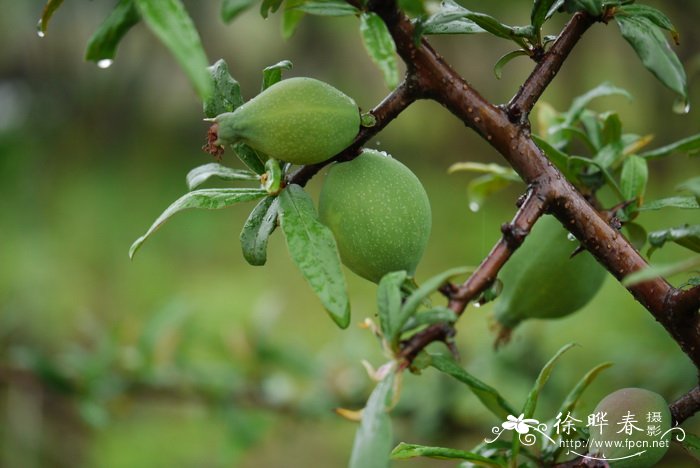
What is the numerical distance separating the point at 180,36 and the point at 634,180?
31 centimetres

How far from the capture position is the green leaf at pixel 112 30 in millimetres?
311

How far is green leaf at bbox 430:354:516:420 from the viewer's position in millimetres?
354

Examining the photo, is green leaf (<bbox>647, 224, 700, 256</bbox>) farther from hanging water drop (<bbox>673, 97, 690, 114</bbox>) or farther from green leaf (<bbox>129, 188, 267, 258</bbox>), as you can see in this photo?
green leaf (<bbox>129, 188, 267, 258</bbox>)

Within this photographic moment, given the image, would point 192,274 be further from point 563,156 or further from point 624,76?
point 563,156

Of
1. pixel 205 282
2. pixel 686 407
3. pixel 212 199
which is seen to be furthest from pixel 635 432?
pixel 205 282

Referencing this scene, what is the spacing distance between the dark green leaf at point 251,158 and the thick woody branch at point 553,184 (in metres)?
0.10

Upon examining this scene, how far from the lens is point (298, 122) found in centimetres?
35

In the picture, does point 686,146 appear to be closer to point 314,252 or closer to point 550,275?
point 550,275

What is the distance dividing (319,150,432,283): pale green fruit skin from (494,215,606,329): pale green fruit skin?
0.41 ft

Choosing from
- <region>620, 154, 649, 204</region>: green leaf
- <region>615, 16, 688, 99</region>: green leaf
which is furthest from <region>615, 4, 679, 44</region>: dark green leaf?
<region>620, 154, 649, 204</region>: green leaf

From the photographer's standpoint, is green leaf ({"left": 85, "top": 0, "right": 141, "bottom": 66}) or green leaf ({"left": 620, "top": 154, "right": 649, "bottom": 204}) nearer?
green leaf ({"left": 85, "top": 0, "right": 141, "bottom": 66})

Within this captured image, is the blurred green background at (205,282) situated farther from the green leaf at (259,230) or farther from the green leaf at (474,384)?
the green leaf at (259,230)

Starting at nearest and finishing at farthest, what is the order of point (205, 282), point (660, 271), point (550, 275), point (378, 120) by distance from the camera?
point (660, 271)
point (378, 120)
point (550, 275)
point (205, 282)

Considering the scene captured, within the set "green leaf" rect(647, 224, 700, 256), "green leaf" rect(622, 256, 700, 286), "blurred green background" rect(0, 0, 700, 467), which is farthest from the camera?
"blurred green background" rect(0, 0, 700, 467)
